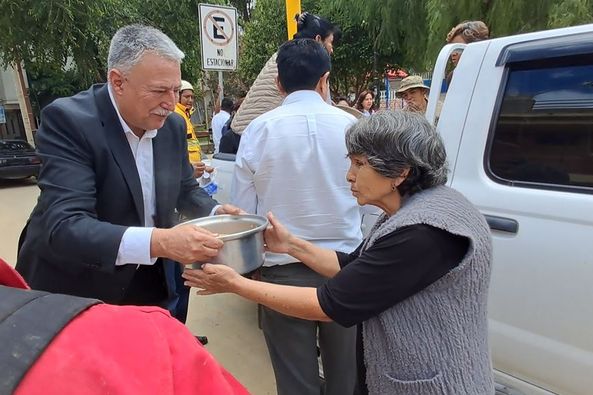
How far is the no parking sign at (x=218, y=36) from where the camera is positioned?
18.5ft

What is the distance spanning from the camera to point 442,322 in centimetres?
127

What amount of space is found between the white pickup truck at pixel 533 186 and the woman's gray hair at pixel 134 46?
1.37 m

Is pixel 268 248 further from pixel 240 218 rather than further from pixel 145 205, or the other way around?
pixel 145 205

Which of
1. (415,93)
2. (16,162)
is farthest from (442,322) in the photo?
(16,162)

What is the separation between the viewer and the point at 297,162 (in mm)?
1957

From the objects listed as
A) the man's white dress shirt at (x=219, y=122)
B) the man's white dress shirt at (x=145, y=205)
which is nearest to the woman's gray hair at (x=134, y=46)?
the man's white dress shirt at (x=145, y=205)

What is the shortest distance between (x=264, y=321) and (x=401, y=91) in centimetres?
310

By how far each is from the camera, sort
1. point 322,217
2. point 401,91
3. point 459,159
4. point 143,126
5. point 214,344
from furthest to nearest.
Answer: point 401,91 < point 214,344 < point 459,159 < point 322,217 < point 143,126

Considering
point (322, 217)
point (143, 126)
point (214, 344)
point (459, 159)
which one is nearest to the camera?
point (143, 126)

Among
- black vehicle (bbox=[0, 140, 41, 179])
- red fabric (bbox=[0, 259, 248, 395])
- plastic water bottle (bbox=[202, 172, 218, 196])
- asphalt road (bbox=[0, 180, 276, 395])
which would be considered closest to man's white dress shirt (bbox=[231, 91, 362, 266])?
red fabric (bbox=[0, 259, 248, 395])

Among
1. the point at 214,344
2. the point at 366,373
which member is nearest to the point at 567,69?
the point at 366,373

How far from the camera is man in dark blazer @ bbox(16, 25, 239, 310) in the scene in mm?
1492

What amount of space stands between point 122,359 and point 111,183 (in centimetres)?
112

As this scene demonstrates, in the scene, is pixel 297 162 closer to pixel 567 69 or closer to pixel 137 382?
pixel 567 69
